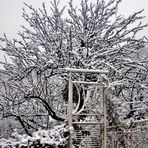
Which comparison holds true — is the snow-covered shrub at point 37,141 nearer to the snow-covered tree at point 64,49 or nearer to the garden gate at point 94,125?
the garden gate at point 94,125

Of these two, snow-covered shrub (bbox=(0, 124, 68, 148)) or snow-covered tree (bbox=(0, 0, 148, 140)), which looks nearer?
snow-covered shrub (bbox=(0, 124, 68, 148))

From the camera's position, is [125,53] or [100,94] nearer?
[100,94]

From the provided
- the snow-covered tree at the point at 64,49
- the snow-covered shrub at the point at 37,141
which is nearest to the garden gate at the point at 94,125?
the snow-covered shrub at the point at 37,141

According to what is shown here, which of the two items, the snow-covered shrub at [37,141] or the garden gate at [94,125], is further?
the garden gate at [94,125]

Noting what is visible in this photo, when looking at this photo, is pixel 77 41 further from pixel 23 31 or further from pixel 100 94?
pixel 100 94

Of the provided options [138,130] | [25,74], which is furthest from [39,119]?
[138,130]

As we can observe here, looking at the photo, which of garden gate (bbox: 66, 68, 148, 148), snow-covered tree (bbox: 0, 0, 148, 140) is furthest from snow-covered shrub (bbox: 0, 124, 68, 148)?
Result: snow-covered tree (bbox: 0, 0, 148, 140)

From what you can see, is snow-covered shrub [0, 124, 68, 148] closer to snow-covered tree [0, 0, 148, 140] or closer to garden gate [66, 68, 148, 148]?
garden gate [66, 68, 148, 148]

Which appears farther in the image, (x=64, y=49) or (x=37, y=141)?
(x=64, y=49)

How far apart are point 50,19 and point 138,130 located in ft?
13.8

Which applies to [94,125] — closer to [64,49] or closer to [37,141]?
[37,141]

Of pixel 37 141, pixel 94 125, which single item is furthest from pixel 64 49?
pixel 37 141

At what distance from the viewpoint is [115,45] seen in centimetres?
726

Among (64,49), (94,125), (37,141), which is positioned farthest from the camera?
(64,49)
